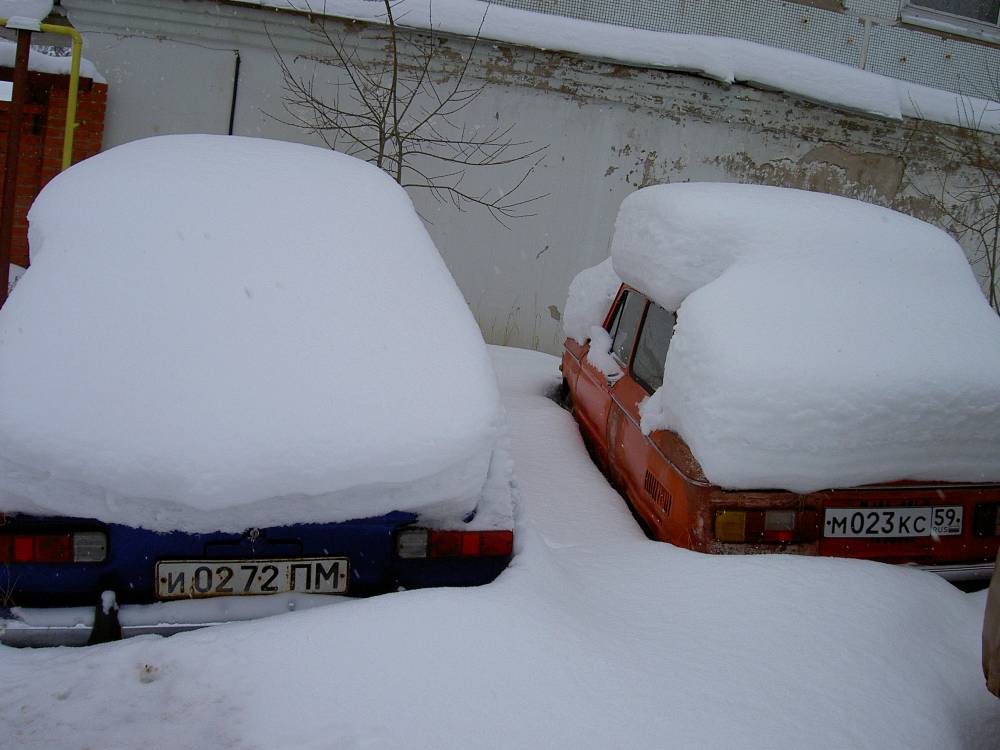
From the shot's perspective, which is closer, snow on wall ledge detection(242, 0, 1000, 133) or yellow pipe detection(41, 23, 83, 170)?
Answer: yellow pipe detection(41, 23, 83, 170)

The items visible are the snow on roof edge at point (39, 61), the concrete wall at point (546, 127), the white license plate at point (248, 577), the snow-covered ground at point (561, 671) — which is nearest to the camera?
the snow-covered ground at point (561, 671)

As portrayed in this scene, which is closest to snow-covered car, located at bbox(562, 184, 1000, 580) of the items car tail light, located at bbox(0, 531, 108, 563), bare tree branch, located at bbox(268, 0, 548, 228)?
car tail light, located at bbox(0, 531, 108, 563)

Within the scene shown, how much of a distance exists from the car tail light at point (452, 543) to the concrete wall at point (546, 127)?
591cm

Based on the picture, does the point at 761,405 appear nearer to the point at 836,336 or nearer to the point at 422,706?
the point at 836,336

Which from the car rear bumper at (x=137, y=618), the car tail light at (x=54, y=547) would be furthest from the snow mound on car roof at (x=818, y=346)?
the car tail light at (x=54, y=547)

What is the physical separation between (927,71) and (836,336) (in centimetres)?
744

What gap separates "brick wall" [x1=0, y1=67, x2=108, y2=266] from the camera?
673 cm

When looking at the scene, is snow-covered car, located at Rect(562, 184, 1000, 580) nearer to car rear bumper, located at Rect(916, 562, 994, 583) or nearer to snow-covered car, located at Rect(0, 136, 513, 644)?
car rear bumper, located at Rect(916, 562, 994, 583)

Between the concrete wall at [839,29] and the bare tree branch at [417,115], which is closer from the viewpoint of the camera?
the bare tree branch at [417,115]

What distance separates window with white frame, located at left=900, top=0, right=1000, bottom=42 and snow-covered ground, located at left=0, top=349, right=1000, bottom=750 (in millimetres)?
8158

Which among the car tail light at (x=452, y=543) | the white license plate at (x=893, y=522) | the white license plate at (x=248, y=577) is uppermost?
the white license plate at (x=893, y=522)

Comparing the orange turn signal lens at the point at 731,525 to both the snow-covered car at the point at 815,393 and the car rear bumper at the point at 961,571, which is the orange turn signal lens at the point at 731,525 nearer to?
the snow-covered car at the point at 815,393

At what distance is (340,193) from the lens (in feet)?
10.3

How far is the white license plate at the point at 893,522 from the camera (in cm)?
300
